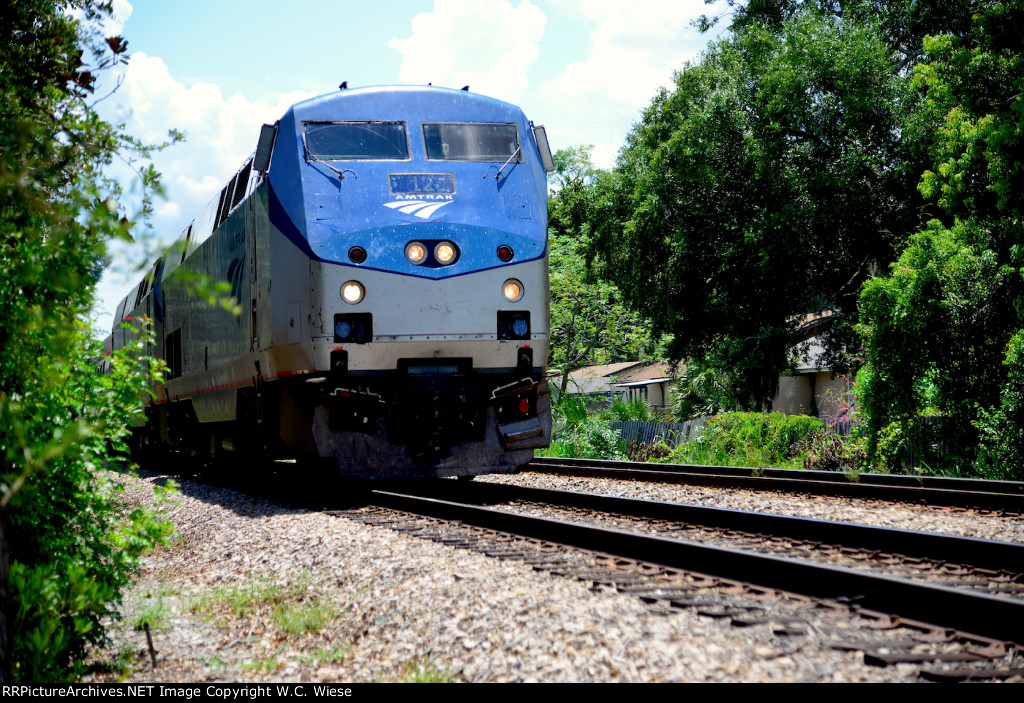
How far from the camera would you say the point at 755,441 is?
15.8 meters

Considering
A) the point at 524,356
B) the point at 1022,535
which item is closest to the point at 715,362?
the point at 524,356

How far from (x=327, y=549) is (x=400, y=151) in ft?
14.6

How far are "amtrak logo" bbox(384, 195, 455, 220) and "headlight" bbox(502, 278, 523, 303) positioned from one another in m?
0.99

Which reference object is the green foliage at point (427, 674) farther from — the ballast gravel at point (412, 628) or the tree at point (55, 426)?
the tree at point (55, 426)

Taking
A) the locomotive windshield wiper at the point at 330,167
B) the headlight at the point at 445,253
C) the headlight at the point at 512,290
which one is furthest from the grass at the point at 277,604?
the locomotive windshield wiper at the point at 330,167

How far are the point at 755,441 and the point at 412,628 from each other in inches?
477

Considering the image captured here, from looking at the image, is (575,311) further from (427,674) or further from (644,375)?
(427,674)

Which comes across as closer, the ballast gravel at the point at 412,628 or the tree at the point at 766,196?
the ballast gravel at the point at 412,628

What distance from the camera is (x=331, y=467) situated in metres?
9.54

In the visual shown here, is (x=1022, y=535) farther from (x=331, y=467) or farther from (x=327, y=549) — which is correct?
(x=331, y=467)

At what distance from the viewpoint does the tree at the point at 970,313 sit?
12711mm

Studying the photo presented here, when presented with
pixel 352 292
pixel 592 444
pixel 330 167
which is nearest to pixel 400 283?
pixel 352 292

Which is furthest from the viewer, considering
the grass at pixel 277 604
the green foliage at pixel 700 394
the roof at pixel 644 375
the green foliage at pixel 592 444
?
the roof at pixel 644 375

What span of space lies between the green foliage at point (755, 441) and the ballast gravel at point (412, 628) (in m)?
7.96
